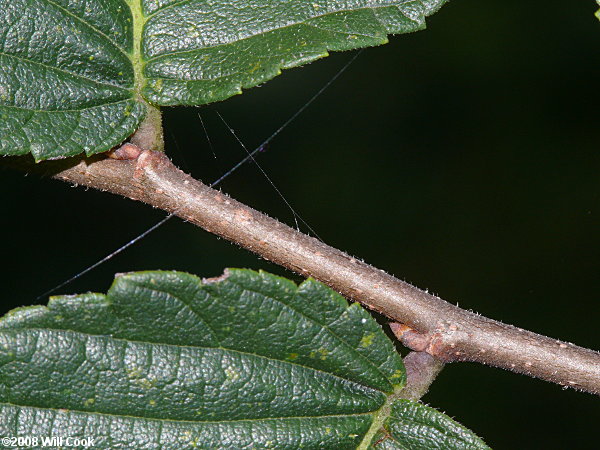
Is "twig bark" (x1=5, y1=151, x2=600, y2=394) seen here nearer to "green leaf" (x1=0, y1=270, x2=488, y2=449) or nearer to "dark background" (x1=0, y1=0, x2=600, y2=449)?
"green leaf" (x1=0, y1=270, x2=488, y2=449)

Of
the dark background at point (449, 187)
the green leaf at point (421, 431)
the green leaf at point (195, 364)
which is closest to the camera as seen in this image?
the green leaf at point (195, 364)

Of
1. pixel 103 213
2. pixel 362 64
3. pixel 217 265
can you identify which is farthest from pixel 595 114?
pixel 103 213

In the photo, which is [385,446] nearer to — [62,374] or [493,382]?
[62,374]

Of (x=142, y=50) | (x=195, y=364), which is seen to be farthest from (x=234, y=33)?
(x=195, y=364)

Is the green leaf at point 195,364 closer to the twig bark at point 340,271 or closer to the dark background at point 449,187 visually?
the twig bark at point 340,271

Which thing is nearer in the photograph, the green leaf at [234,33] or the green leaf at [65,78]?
the green leaf at [65,78]

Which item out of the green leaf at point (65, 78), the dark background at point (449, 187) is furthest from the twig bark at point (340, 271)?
→ the dark background at point (449, 187)
